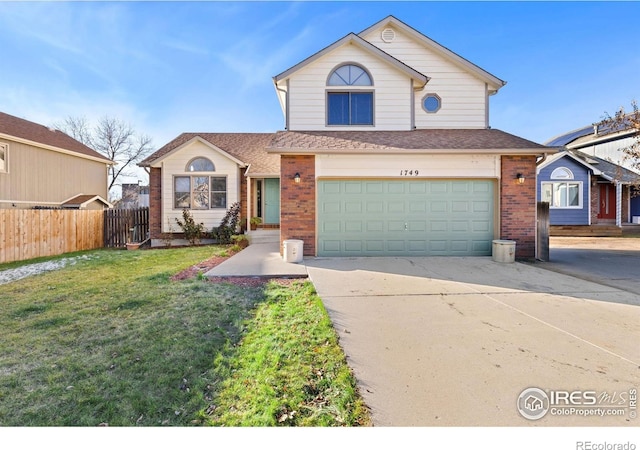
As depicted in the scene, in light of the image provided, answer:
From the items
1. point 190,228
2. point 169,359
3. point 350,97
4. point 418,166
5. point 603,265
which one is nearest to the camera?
point 169,359

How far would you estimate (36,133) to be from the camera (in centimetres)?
1644

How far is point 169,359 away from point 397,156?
799cm

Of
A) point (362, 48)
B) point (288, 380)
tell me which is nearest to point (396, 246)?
point (362, 48)

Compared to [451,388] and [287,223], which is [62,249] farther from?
[451,388]

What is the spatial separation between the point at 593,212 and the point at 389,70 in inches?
698

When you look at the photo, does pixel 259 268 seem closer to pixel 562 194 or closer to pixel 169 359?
pixel 169 359

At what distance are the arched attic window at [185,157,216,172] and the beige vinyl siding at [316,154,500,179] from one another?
23.2 ft

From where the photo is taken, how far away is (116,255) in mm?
10773

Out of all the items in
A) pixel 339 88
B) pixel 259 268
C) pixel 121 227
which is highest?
pixel 339 88

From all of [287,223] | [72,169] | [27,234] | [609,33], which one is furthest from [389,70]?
[72,169]

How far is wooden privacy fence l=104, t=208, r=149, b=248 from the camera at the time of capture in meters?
13.5

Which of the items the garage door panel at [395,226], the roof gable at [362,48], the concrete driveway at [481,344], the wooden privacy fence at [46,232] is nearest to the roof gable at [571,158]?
the roof gable at [362,48]

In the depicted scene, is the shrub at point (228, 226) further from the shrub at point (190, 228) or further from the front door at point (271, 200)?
the front door at point (271, 200)
